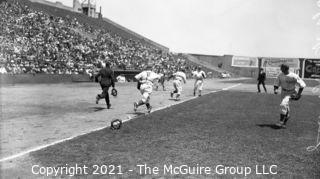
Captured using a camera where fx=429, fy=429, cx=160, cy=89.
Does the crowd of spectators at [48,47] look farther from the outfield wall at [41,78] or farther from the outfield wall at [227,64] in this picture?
the outfield wall at [227,64]

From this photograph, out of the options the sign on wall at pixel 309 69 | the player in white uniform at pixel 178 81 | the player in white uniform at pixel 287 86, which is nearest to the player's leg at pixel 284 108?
the player in white uniform at pixel 287 86

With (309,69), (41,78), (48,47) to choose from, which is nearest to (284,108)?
(41,78)

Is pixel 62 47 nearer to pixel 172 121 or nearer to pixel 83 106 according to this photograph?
pixel 83 106

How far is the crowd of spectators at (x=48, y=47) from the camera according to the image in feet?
99.9

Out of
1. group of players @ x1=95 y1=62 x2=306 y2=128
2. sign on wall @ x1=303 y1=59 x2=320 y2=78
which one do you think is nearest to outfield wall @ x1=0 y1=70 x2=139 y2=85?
group of players @ x1=95 y1=62 x2=306 y2=128

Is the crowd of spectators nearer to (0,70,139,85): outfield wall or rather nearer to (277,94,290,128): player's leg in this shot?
(0,70,139,85): outfield wall

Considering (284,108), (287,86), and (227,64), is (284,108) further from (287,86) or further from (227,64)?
Answer: (227,64)

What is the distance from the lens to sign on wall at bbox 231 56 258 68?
339 ft

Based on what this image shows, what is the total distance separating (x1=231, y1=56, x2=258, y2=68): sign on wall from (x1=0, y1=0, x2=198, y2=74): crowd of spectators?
58643mm

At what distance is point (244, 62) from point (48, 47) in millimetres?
77599

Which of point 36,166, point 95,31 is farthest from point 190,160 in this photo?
point 95,31

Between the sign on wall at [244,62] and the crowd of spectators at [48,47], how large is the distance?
58643 millimetres

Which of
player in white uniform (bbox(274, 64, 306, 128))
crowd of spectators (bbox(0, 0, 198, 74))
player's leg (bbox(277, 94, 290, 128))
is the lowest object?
player's leg (bbox(277, 94, 290, 128))

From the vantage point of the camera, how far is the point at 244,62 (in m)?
106
